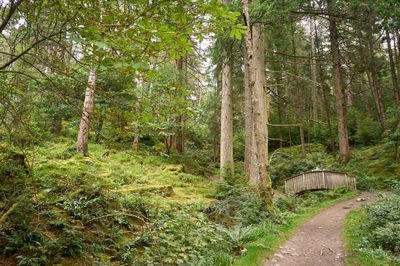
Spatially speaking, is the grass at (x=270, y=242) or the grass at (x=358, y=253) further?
the grass at (x=270, y=242)

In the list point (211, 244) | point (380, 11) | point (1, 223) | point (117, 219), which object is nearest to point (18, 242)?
point (1, 223)

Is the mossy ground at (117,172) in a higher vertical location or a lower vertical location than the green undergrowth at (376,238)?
higher

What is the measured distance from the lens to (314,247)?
511 cm

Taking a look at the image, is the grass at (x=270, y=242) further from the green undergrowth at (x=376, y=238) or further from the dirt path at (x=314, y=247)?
the green undergrowth at (x=376, y=238)

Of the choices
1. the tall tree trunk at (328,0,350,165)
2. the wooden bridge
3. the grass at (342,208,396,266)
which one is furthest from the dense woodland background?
the tall tree trunk at (328,0,350,165)

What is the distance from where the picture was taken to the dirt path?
434cm

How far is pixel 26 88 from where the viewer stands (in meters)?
3.65

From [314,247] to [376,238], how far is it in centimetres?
126

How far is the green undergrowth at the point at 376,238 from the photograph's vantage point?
4074mm

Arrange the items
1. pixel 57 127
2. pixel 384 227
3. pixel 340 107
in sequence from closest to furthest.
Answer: pixel 384 227, pixel 57 127, pixel 340 107

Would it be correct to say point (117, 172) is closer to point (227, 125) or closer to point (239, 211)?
point (239, 211)

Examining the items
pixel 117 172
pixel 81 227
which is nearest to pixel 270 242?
pixel 81 227

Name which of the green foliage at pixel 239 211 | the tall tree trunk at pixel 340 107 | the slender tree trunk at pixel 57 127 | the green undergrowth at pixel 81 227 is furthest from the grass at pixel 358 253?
the slender tree trunk at pixel 57 127

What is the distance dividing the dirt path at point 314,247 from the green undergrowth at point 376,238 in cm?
22
